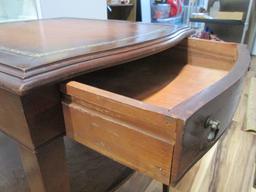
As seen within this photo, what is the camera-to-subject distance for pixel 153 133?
1.00ft

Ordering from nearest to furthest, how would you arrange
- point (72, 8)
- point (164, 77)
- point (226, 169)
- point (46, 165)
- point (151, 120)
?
point (151, 120) < point (46, 165) < point (164, 77) < point (226, 169) < point (72, 8)

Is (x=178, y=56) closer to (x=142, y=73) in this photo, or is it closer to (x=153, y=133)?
(x=142, y=73)

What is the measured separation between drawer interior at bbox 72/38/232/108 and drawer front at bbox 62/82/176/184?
0.36 ft

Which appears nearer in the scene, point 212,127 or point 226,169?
point 212,127

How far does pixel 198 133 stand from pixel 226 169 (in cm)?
97

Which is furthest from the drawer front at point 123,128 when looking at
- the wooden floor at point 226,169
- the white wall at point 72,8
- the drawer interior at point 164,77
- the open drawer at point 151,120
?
the white wall at point 72,8

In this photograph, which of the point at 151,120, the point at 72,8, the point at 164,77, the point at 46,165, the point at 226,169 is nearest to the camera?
the point at 151,120

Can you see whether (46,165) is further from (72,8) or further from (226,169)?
(72,8)

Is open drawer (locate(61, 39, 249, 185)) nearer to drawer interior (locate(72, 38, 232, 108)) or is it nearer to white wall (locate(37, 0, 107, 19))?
drawer interior (locate(72, 38, 232, 108))

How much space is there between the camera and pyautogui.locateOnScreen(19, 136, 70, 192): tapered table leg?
1.37 ft

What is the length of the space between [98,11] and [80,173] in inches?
49.9

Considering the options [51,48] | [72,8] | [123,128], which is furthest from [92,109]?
[72,8]

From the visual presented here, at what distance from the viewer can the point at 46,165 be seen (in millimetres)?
430

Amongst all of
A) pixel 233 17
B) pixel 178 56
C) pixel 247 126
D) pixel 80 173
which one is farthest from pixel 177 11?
pixel 80 173
